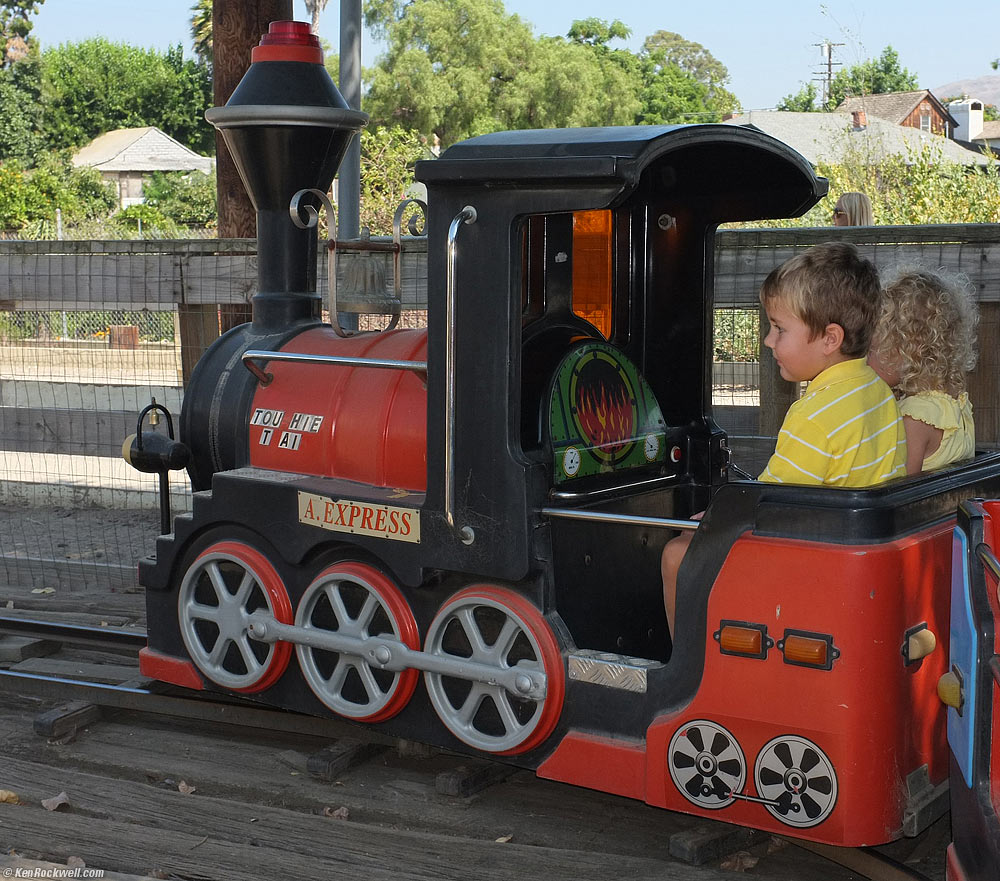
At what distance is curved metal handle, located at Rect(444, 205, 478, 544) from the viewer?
3.14 meters

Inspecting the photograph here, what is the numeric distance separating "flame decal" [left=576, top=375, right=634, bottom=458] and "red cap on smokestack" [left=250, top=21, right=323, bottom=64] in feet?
5.15

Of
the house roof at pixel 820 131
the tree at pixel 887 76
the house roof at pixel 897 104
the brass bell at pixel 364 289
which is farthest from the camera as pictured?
the tree at pixel 887 76

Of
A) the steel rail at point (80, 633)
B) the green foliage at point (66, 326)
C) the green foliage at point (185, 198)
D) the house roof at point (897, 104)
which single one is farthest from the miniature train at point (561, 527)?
the house roof at point (897, 104)

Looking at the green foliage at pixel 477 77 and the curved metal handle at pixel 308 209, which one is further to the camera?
the green foliage at pixel 477 77

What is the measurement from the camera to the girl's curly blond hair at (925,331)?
11.0ft

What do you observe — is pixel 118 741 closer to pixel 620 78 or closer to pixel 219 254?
pixel 219 254

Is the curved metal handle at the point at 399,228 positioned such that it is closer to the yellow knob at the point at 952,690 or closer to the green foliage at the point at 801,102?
the yellow knob at the point at 952,690

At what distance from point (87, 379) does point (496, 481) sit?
38.3 ft

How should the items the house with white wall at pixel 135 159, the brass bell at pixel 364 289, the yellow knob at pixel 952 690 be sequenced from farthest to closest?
1. the house with white wall at pixel 135 159
2. the brass bell at pixel 364 289
3. the yellow knob at pixel 952 690

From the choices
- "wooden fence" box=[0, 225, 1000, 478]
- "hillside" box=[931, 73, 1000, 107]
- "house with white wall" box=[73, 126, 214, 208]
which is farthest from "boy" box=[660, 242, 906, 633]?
"hillside" box=[931, 73, 1000, 107]

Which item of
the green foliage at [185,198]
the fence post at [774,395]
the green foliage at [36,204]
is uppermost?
the green foliage at [185,198]

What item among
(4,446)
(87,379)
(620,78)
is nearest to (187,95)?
(620,78)

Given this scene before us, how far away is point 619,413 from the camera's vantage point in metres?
3.66

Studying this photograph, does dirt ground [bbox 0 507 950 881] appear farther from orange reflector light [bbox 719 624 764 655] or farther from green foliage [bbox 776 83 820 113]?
green foliage [bbox 776 83 820 113]
